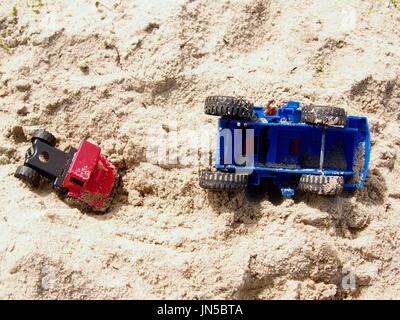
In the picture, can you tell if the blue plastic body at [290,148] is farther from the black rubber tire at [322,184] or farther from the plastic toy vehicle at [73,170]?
the plastic toy vehicle at [73,170]

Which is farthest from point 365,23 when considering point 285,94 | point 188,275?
point 188,275

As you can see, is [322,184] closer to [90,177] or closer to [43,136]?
[90,177]

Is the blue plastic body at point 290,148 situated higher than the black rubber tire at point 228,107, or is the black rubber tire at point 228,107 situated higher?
the black rubber tire at point 228,107

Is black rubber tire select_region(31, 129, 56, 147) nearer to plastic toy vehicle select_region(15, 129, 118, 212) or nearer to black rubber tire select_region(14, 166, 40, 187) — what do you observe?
plastic toy vehicle select_region(15, 129, 118, 212)

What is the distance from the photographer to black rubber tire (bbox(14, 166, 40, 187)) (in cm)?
420

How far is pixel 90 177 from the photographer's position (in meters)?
4.20

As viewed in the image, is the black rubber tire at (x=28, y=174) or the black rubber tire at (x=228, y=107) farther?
the black rubber tire at (x=28, y=174)

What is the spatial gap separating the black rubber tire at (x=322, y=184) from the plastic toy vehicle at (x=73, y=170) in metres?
1.47

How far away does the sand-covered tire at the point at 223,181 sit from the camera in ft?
13.1

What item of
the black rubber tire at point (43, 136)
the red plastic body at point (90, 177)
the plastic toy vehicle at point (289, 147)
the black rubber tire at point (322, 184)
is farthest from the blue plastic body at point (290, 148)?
the black rubber tire at point (43, 136)

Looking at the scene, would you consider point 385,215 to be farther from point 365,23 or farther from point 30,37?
point 30,37

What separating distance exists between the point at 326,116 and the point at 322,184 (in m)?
0.48

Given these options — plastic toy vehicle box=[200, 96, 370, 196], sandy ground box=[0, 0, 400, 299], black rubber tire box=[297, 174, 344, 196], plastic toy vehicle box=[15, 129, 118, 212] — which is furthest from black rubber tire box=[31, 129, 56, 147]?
black rubber tire box=[297, 174, 344, 196]

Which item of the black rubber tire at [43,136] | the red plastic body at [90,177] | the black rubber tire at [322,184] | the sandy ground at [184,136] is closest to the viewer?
the sandy ground at [184,136]
